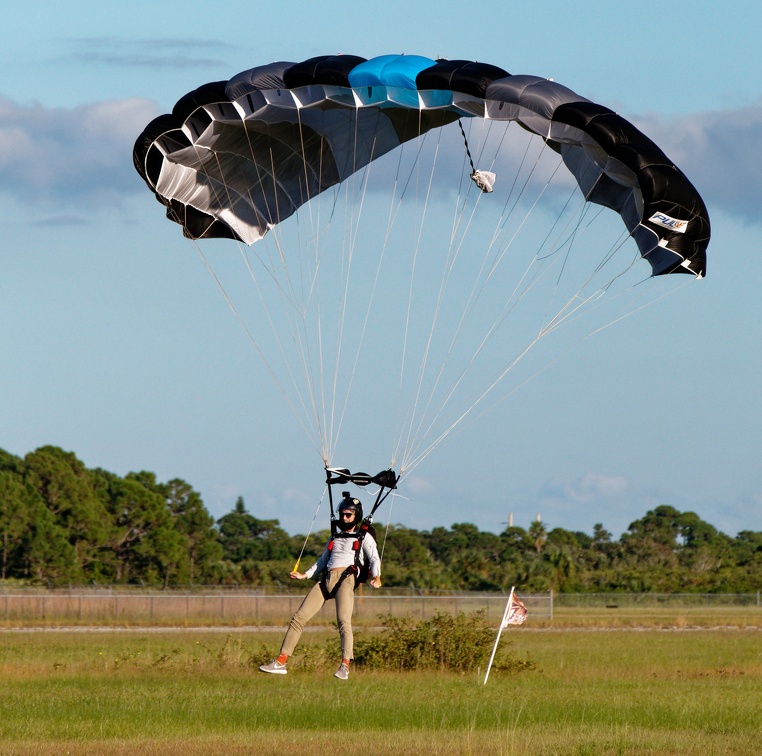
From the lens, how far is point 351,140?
18594 mm

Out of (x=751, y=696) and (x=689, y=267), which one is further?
(x=751, y=696)

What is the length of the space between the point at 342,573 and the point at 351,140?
21.3 feet

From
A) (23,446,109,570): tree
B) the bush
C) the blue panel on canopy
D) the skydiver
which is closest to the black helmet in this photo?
the skydiver

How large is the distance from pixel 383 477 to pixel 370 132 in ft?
18.9

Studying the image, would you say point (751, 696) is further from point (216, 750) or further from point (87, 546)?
point (87, 546)

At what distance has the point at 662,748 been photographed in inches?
493

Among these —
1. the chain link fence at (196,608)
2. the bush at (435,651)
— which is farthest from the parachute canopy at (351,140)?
the chain link fence at (196,608)

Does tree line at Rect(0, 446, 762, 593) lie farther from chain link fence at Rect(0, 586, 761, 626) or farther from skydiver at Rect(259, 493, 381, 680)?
skydiver at Rect(259, 493, 381, 680)

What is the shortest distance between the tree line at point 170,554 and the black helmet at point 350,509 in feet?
162

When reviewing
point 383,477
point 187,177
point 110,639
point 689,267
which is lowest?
point 110,639

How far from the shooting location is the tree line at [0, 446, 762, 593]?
6525cm

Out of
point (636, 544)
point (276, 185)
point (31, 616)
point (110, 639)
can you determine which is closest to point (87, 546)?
point (31, 616)

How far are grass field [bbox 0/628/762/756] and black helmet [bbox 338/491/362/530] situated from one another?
215 cm

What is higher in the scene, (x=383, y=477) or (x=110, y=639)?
(x=383, y=477)
